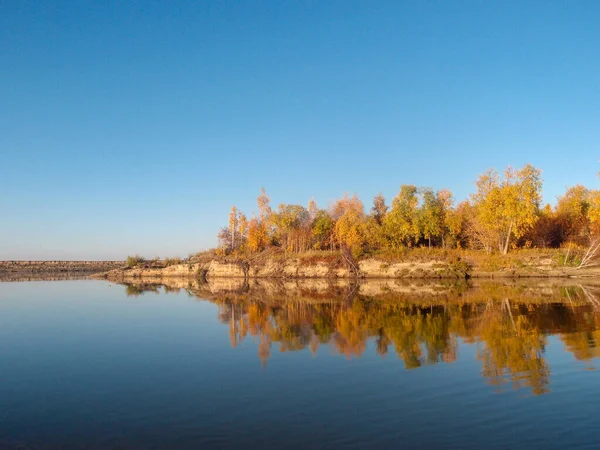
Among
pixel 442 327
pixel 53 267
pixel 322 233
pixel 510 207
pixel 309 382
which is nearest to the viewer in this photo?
pixel 309 382

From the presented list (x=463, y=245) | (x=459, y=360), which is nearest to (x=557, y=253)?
(x=463, y=245)

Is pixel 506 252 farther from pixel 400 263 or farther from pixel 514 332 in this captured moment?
pixel 514 332

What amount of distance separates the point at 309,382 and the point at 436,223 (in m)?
60.3

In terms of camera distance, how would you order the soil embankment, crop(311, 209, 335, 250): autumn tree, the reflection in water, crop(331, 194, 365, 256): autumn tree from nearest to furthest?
the reflection in water → crop(331, 194, 365, 256): autumn tree → crop(311, 209, 335, 250): autumn tree → the soil embankment

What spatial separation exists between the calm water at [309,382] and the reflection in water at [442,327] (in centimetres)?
12

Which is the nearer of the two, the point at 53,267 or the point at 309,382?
the point at 309,382

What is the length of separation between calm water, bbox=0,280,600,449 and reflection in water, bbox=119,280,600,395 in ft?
0.39

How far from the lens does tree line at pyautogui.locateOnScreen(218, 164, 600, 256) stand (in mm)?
60562

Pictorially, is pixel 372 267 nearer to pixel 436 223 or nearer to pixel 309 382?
pixel 436 223

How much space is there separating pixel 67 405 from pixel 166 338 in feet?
30.2

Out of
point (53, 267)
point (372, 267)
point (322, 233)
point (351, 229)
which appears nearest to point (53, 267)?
point (53, 267)

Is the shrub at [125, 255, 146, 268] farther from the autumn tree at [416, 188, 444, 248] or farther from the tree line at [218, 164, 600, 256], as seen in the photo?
the autumn tree at [416, 188, 444, 248]

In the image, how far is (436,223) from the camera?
2677 inches

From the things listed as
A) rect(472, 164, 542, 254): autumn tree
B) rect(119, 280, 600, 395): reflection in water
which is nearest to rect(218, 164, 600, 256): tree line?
rect(472, 164, 542, 254): autumn tree
